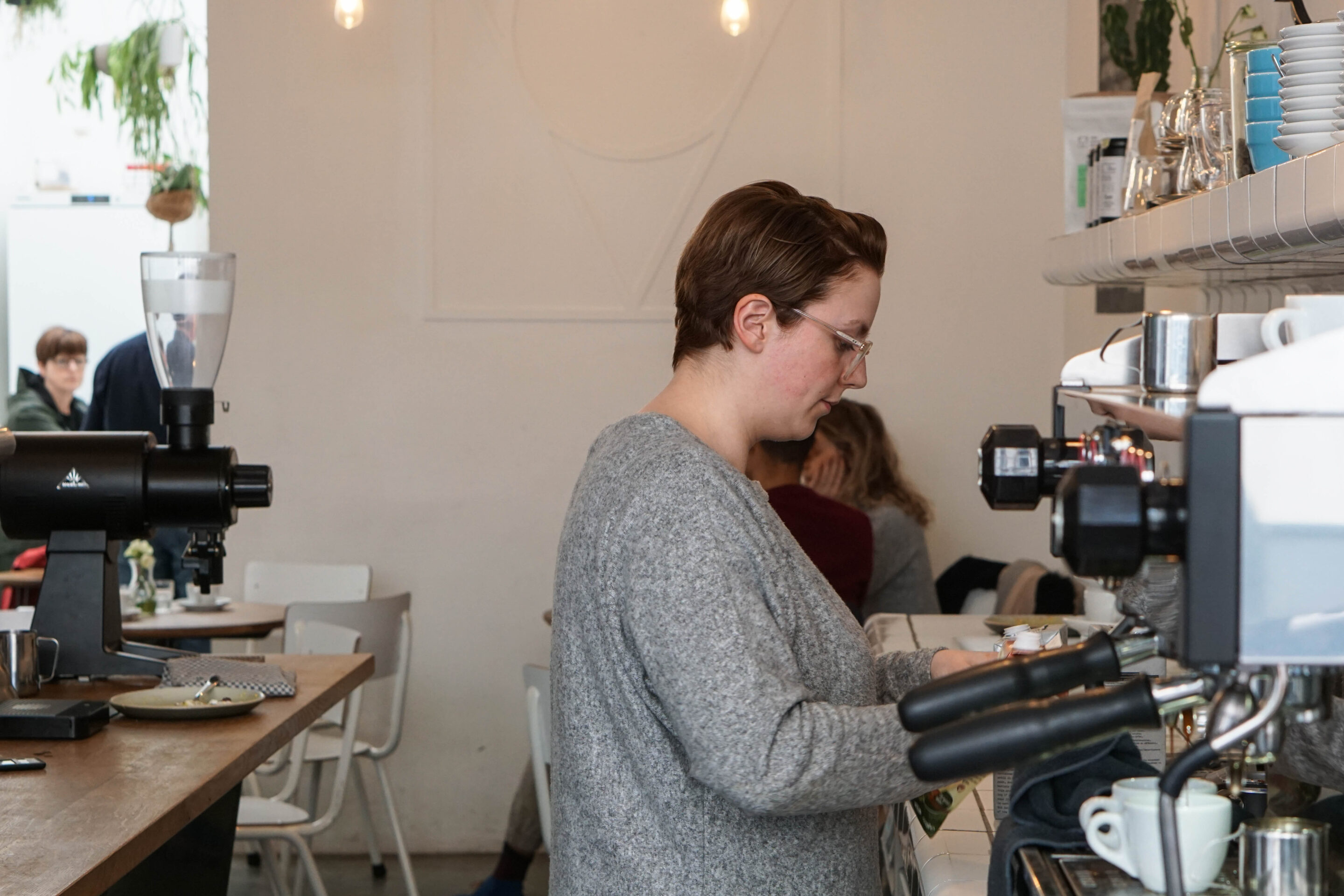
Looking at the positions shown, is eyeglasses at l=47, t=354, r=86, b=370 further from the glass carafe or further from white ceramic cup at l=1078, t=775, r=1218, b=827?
white ceramic cup at l=1078, t=775, r=1218, b=827

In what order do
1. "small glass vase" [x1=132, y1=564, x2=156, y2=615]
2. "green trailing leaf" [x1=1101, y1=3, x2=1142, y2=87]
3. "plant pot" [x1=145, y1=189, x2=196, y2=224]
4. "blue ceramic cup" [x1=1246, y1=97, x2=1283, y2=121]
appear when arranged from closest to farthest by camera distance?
"blue ceramic cup" [x1=1246, y1=97, x2=1283, y2=121], "green trailing leaf" [x1=1101, y1=3, x2=1142, y2=87], "small glass vase" [x1=132, y1=564, x2=156, y2=615], "plant pot" [x1=145, y1=189, x2=196, y2=224]

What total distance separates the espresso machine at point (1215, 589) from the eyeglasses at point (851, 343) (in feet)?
2.36

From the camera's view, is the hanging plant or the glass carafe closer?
the glass carafe

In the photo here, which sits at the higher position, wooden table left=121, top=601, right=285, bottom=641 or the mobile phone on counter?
the mobile phone on counter

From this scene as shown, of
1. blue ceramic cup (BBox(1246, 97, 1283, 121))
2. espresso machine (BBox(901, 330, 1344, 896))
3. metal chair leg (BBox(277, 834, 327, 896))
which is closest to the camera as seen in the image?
espresso machine (BBox(901, 330, 1344, 896))

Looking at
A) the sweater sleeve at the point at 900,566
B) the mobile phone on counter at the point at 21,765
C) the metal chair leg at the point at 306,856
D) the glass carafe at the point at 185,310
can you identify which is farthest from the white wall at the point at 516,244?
the mobile phone on counter at the point at 21,765

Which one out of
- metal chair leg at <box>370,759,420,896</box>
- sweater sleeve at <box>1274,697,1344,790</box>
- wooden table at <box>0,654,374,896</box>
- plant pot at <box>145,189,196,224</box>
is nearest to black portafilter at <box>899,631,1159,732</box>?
sweater sleeve at <box>1274,697,1344,790</box>

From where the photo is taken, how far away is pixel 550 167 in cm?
448

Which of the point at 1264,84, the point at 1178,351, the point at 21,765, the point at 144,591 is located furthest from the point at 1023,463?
the point at 144,591

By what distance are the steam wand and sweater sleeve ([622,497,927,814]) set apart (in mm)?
533

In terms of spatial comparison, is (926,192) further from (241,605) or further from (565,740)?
(565,740)

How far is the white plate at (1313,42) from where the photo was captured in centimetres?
124

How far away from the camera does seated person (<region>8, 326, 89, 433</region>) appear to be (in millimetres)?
5730

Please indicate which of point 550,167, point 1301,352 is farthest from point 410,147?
point 1301,352
